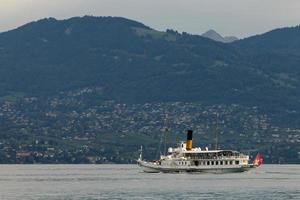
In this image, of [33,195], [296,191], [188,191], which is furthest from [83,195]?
[296,191]

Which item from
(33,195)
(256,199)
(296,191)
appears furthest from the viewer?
(296,191)

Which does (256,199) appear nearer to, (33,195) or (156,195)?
(156,195)

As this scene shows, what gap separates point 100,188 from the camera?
198 metres

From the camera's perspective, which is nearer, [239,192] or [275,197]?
[275,197]

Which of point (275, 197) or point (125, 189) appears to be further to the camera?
point (125, 189)

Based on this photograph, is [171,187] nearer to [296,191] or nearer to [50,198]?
[296,191]

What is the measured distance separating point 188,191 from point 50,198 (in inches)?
1103

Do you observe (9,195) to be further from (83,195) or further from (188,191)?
(188,191)

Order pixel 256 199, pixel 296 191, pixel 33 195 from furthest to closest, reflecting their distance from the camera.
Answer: pixel 296 191 < pixel 33 195 < pixel 256 199

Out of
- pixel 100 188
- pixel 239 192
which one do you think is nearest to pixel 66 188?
pixel 100 188

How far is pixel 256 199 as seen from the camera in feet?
541

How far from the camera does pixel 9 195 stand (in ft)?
584

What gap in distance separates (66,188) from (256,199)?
4612 cm

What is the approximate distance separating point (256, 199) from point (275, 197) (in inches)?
227
